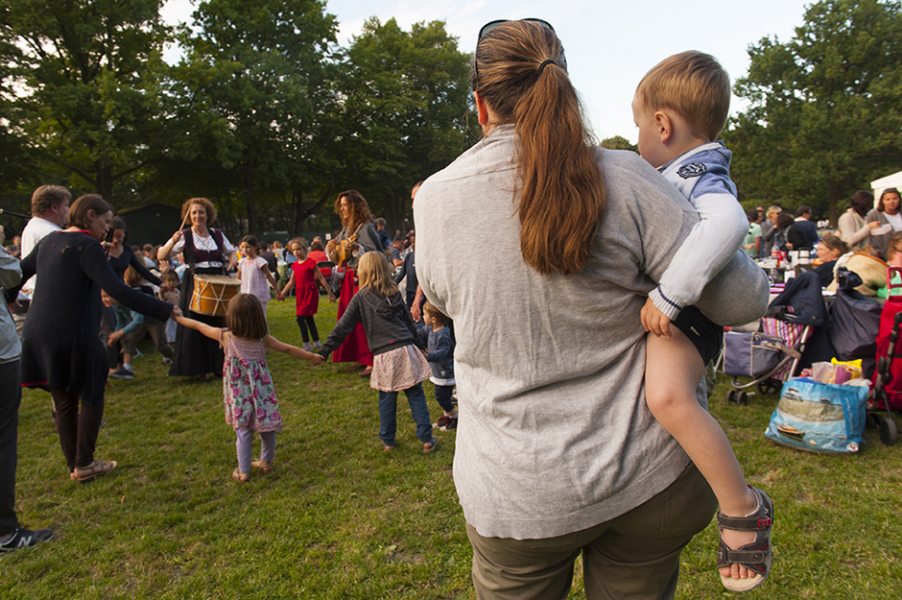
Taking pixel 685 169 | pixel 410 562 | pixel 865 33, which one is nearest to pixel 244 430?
pixel 410 562

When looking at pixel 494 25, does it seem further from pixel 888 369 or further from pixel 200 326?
pixel 888 369

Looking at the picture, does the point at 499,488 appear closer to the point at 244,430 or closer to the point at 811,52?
the point at 244,430

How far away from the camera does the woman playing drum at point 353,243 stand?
262 inches

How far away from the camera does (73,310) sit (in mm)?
3848

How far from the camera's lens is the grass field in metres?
2.89

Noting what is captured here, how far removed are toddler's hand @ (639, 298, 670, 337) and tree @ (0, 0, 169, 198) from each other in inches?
1010

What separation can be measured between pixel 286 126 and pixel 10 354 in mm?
28554

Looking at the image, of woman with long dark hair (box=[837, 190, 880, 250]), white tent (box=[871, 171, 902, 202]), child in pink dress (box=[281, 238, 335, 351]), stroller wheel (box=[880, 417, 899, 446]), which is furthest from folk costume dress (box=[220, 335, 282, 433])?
white tent (box=[871, 171, 902, 202])

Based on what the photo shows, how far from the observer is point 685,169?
1.41 metres

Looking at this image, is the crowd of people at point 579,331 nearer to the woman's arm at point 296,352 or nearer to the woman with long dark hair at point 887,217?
the woman's arm at point 296,352

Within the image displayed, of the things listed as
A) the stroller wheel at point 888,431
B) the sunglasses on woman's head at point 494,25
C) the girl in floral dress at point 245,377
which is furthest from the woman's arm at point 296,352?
the stroller wheel at point 888,431

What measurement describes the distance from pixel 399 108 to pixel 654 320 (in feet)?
113

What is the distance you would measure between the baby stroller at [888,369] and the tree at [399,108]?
99.7 feet

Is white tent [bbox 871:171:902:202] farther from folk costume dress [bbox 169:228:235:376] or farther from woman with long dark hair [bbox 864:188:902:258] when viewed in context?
folk costume dress [bbox 169:228:235:376]
